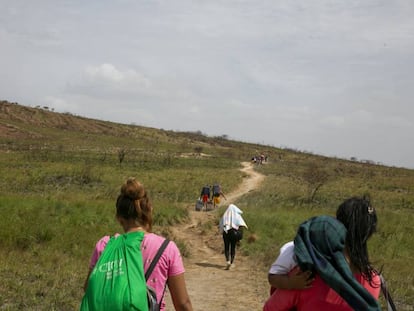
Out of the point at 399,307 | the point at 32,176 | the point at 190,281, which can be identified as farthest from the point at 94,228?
the point at 32,176

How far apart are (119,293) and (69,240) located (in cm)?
995

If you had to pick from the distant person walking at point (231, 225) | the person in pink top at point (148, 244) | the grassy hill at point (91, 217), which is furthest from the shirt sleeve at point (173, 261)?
the distant person walking at point (231, 225)

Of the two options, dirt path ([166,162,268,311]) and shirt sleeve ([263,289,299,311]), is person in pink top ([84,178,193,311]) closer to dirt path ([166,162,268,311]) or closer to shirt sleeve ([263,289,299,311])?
shirt sleeve ([263,289,299,311])

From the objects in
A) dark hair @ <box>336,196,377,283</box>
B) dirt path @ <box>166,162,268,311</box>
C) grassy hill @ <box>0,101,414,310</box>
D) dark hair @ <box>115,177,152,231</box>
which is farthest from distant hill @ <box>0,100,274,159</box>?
dark hair @ <box>336,196,377,283</box>

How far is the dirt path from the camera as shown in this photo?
8.13m

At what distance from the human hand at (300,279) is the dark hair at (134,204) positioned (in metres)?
0.94

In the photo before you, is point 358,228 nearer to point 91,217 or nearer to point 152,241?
point 152,241

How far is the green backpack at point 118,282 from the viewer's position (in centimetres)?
239

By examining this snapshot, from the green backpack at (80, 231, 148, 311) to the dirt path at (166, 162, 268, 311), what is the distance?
17.9 feet

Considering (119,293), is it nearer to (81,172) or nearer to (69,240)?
(69,240)

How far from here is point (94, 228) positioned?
13.3m

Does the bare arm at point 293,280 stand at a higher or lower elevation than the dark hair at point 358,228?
lower

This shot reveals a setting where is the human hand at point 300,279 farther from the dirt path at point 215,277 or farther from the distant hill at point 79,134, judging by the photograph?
the distant hill at point 79,134

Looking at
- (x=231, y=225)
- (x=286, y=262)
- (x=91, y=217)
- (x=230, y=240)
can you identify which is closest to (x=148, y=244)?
(x=286, y=262)
